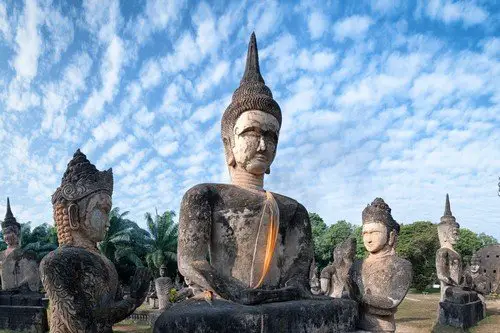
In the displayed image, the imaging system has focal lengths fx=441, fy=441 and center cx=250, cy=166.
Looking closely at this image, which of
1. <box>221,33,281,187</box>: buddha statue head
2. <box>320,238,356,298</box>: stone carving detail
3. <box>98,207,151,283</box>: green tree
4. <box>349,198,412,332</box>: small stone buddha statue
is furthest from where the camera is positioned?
<box>98,207,151,283</box>: green tree

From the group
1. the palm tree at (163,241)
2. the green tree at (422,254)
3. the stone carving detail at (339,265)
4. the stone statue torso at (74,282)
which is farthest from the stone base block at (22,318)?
the green tree at (422,254)

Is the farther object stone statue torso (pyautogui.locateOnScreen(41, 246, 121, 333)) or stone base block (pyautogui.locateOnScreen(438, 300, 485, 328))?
stone base block (pyautogui.locateOnScreen(438, 300, 485, 328))

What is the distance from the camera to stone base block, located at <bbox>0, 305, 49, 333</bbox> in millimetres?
14031

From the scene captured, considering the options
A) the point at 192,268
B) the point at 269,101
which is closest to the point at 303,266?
the point at 192,268

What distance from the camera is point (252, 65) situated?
465 cm

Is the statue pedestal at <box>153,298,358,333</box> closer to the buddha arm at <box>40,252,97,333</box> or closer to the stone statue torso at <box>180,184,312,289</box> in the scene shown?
the stone statue torso at <box>180,184,312,289</box>

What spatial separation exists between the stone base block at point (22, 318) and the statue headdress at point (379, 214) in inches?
472

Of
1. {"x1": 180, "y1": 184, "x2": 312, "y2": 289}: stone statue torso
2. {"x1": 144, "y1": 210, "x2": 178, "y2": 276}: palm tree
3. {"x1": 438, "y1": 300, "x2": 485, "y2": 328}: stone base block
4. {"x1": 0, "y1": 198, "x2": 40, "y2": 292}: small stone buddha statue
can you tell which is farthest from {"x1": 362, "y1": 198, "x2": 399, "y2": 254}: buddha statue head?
{"x1": 144, "y1": 210, "x2": 178, "y2": 276}: palm tree

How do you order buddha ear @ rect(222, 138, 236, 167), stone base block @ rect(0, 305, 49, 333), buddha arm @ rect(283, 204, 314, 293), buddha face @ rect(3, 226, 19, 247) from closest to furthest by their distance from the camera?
buddha arm @ rect(283, 204, 314, 293)
buddha ear @ rect(222, 138, 236, 167)
stone base block @ rect(0, 305, 49, 333)
buddha face @ rect(3, 226, 19, 247)

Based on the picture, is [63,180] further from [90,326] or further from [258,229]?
[258,229]

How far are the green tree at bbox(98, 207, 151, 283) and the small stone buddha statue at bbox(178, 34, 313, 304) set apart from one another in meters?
27.6

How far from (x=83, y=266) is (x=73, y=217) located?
54 cm

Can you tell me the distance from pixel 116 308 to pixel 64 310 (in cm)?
42

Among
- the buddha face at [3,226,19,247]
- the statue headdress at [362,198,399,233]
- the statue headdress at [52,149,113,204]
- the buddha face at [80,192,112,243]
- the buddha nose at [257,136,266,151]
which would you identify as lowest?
the statue headdress at [362,198,399,233]
